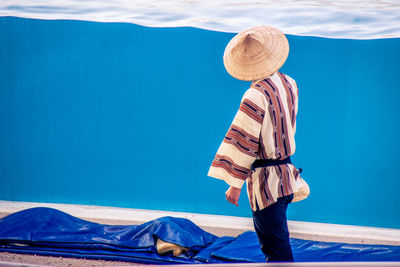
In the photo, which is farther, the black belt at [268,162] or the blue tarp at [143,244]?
the blue tarp at [143,244]

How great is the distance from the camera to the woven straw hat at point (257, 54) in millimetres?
1901

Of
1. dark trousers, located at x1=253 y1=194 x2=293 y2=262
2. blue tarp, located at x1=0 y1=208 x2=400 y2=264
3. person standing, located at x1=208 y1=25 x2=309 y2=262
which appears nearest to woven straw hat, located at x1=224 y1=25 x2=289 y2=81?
person standing, located at x1=208 y1=25 x2=309 y2=262

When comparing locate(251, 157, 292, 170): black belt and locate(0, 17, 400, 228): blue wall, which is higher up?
locate(0, 17, 400, 228): blue wall

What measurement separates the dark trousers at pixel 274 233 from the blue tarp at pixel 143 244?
77 cm

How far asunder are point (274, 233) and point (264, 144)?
0.38m

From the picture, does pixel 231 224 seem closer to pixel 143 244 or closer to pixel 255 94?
pixel 143 244

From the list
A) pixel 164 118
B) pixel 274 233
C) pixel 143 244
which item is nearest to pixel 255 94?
pixel 274 233

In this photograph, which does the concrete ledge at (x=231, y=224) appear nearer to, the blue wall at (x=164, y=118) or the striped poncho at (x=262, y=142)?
the blue wall at (x=164, y=118)

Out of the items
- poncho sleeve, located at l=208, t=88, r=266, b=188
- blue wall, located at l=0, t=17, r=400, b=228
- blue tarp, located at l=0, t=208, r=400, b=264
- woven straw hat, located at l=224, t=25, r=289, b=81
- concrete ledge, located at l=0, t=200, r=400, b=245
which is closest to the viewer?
poncho sleeve, located at l=208, t=88, r=266, b=188

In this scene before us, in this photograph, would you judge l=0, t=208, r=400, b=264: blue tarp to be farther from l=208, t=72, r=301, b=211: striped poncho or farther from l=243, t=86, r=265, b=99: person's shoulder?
l=243, t=86, r=265, b=99: person's shoulder

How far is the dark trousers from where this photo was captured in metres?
1.81

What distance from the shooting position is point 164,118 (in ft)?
13.1

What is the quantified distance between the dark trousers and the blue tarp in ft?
2.54

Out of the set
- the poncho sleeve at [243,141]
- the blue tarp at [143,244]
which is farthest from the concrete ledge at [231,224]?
the poncho sleeve at [243,141]
